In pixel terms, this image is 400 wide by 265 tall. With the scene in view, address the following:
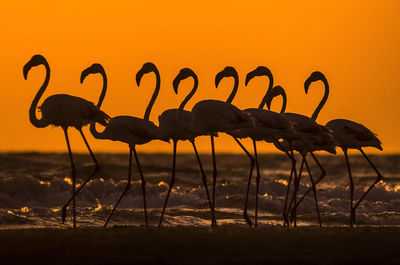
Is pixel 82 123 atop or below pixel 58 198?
atop

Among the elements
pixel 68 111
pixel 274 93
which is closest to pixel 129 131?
pixel 68 111


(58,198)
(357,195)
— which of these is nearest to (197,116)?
(58,198)

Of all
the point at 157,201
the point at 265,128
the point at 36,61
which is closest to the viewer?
the point at 265,128

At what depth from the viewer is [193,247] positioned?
38.9 feet

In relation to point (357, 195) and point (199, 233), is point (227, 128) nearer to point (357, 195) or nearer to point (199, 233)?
point (199, 233)

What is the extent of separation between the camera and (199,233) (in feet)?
43.7

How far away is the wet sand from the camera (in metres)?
11.1

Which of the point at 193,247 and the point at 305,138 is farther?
the point at 305,138

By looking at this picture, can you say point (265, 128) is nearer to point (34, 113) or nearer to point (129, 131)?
point (129, 131)

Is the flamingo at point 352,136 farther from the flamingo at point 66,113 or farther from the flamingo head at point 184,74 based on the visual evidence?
the flamingo at point 66,113

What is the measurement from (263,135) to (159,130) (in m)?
2.02

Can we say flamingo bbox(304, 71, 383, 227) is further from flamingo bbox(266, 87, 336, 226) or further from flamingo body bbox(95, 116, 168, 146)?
flamingo body bbox(95, 116, 168, 146)

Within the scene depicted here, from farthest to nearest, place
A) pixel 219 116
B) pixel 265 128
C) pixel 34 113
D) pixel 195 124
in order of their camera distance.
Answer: pixel 265 128 < pixel 34 113 < pixel 195 124 < pixel 219 116

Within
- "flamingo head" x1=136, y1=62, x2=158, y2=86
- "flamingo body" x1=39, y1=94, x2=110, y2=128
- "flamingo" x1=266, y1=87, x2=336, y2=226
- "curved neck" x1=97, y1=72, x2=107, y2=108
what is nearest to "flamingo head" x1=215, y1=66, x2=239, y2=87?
"flamingo" x1=266, y1=87, x2=336, y2=226
